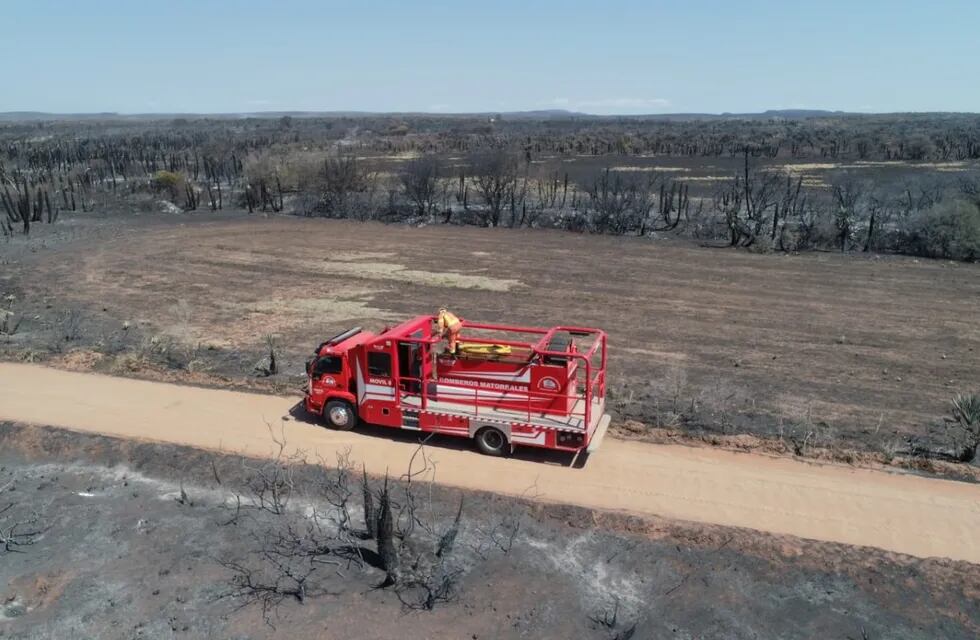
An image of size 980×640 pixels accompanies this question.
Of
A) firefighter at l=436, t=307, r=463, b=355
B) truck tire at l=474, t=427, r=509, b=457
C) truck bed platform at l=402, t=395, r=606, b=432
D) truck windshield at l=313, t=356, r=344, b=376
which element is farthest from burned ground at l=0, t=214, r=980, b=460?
firefighter at l=436, t=307, r=463, b=355

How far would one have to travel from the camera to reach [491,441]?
14.5 metres

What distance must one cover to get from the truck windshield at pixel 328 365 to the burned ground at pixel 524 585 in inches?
139

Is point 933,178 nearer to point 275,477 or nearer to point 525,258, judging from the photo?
point 525,258

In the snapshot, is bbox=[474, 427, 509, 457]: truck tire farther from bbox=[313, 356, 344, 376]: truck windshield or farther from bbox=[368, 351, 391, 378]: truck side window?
bbox=[313, 356, 344, 376]: truck windshield

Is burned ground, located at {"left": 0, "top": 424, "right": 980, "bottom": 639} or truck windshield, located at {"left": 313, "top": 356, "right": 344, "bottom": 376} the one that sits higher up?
truck windshield, located at {"left": 313, "top": 356, "right": 344, "bottom": 376}

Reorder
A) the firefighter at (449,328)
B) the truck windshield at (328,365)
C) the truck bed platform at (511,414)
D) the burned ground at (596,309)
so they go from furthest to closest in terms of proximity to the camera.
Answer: the burned ground at (596,309)
the truck windshield at (328,365)
the firefighter at (449,328)
the truck bed platform at (511,414)

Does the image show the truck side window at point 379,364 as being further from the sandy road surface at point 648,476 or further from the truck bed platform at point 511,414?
the sandy road surface at point 648,476

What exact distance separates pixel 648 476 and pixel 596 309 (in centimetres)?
1280

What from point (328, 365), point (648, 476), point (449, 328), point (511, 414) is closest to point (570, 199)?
point (449, 328)

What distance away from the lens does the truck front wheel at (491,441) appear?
14391 millimetres

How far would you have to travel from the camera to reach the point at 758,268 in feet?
107

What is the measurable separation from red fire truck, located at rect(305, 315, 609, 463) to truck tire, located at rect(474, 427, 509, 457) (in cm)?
2

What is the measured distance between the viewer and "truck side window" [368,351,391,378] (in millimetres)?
14914

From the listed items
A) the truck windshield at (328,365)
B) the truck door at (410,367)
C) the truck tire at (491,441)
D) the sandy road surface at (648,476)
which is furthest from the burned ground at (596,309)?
the truck door at (410,367)
